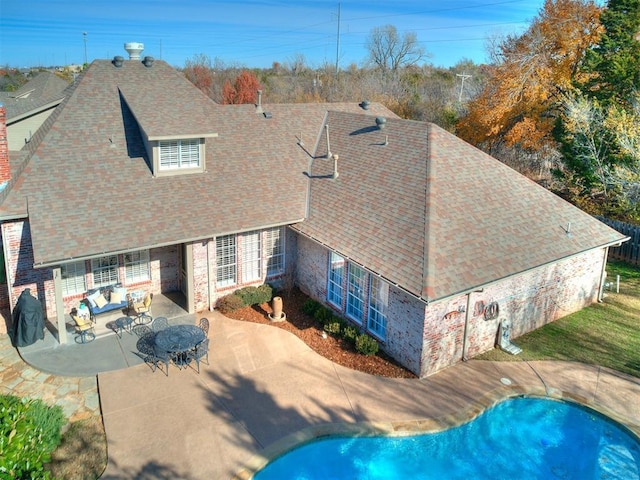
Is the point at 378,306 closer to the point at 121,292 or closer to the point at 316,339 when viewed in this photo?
the point at 316,339

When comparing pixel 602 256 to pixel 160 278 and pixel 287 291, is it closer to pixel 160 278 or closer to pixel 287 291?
pixel 287 291

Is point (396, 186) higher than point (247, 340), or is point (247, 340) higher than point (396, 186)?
point (396, 186)

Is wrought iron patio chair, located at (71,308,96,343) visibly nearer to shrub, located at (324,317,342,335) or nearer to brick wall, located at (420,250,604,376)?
shrub, located at (324,317,342,335)

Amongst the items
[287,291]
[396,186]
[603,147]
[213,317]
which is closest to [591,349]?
[396,186]

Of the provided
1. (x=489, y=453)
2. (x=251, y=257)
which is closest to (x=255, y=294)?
(x=251, y=257)

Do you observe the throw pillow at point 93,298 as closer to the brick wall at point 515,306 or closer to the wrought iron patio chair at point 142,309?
the wrought iron patio chair at point 142,309

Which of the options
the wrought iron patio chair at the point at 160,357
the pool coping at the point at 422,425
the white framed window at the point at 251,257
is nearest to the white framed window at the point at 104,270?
the wrought iron patio chair at the point at 160,357
